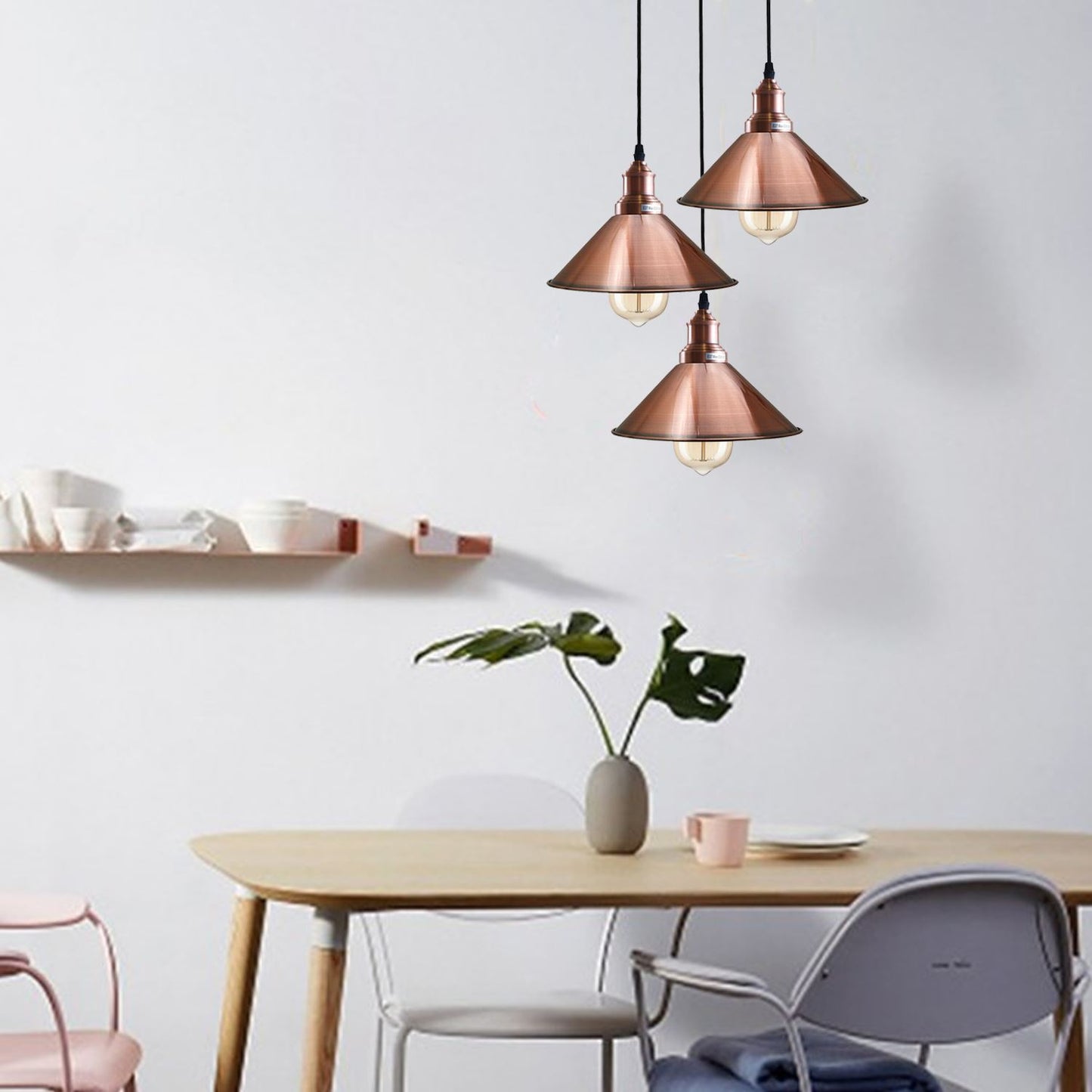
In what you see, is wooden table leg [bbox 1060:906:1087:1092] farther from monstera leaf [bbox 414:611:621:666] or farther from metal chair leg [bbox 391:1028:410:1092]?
metal chair leg [bbox 391:1028:410:1092]

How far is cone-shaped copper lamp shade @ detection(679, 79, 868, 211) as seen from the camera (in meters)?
3.97

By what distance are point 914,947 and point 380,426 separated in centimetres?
200

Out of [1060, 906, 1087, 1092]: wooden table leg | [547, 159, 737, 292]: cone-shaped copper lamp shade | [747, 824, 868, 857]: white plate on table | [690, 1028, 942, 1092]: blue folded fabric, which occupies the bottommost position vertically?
[1060, 906, 1087, 1092]: wooden table leg

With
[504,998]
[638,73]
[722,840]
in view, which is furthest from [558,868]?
[638,73]

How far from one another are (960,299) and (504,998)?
1864 millimetres

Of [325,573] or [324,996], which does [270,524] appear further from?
[324,996]

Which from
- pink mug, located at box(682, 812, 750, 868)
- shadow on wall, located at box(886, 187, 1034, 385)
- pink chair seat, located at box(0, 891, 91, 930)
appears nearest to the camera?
pink mug, located at box(682, 812, 750, 868)

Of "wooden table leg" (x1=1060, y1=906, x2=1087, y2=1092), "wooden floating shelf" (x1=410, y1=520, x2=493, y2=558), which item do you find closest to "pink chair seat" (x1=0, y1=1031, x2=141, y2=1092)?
"wooden floating shelf" (x1=410, y1=520, x2=493, y2=558)

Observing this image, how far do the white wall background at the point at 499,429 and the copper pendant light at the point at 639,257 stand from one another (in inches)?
35.3

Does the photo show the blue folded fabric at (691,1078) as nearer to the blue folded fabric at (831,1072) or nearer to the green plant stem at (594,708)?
the blue folded fabric at (831,1072)

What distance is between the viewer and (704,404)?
4289 millimetres

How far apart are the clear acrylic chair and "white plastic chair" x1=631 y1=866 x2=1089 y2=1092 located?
89 centimetres

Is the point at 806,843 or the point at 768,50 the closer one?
the point at 806,843

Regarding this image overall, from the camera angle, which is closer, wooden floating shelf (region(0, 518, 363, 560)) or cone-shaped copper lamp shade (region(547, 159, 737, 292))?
cone-shaped copper lamp shade (region(547, 159, 737, 292))
